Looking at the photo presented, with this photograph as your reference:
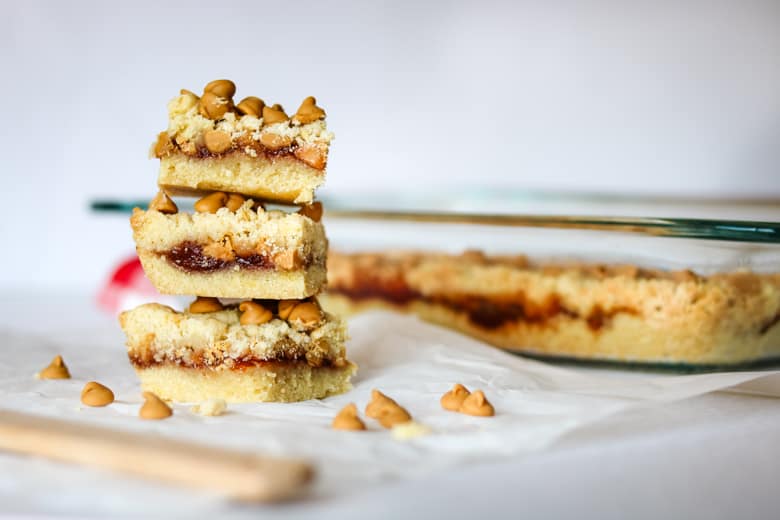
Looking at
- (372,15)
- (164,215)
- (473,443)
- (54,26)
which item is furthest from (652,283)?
(54,26)

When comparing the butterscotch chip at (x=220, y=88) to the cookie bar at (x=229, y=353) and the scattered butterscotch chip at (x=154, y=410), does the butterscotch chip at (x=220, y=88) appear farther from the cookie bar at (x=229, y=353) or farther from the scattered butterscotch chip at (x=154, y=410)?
the scattered butterscotch chip at (x=154, y=410)

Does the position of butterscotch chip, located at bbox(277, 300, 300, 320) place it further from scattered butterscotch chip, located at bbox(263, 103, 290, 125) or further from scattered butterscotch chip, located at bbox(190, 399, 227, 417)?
scattered butterscotch chip, located at bbox(263, 103, 290, 125)

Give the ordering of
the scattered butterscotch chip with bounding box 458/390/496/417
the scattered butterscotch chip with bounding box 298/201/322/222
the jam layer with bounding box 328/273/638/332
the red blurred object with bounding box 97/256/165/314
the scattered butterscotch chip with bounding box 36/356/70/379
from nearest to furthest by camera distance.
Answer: the scattered butterscotch chip with bounding box 458/390/496/417 → the scattered butterscotch chip with bounding box 298/201/322/222 → the scattered butterscotch chip with bounding box 36/356/70/379 → the jam layer with bounding box 328/273/638/332 → the red blurred object with bounding box 97/256/165/314

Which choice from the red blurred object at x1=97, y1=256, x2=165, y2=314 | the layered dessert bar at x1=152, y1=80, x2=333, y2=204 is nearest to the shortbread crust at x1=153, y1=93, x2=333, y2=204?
the layered dessert bar at x1=152, y1=80, x2=333, y2=204

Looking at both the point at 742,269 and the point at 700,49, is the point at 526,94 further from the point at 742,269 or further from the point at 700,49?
the point at 742,269

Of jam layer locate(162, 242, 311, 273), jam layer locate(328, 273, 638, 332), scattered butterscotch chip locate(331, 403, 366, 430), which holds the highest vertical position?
jam layer locate(162, 242, 311, 273)

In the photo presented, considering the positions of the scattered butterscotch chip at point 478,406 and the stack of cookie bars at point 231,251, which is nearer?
the scattered butterscotch chip at point 478,406

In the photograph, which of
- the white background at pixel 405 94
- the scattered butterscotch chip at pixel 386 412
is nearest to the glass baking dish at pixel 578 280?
the scattered butterscotch chip at pixel 386 412
